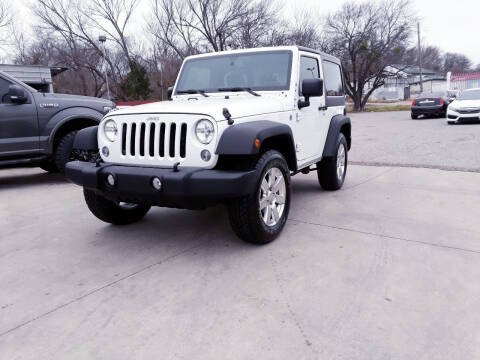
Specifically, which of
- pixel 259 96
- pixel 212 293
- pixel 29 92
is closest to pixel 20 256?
pixel 212 293

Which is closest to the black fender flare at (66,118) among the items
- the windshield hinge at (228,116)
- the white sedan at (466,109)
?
the windshield hinge at (228,116)

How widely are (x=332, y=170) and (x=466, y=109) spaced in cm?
1076

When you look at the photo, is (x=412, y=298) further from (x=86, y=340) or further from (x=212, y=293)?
(x=86, y=340)

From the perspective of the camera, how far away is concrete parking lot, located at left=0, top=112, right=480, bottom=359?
6.82 ft

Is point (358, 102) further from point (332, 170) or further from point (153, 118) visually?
point (153, 118)

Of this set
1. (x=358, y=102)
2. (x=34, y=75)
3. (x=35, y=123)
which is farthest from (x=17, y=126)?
(x=358, y=102)

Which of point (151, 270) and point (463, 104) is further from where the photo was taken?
point (463, 104)

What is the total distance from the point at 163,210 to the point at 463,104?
12.9 m

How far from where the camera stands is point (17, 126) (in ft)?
19.3

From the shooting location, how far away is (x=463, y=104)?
44.7 feet

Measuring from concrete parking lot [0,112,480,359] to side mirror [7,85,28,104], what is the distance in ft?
6.35

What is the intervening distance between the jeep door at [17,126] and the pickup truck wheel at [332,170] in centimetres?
434

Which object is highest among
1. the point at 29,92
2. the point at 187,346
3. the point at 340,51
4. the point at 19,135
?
the point at 340,51

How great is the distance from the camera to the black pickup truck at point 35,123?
581 centimetres
